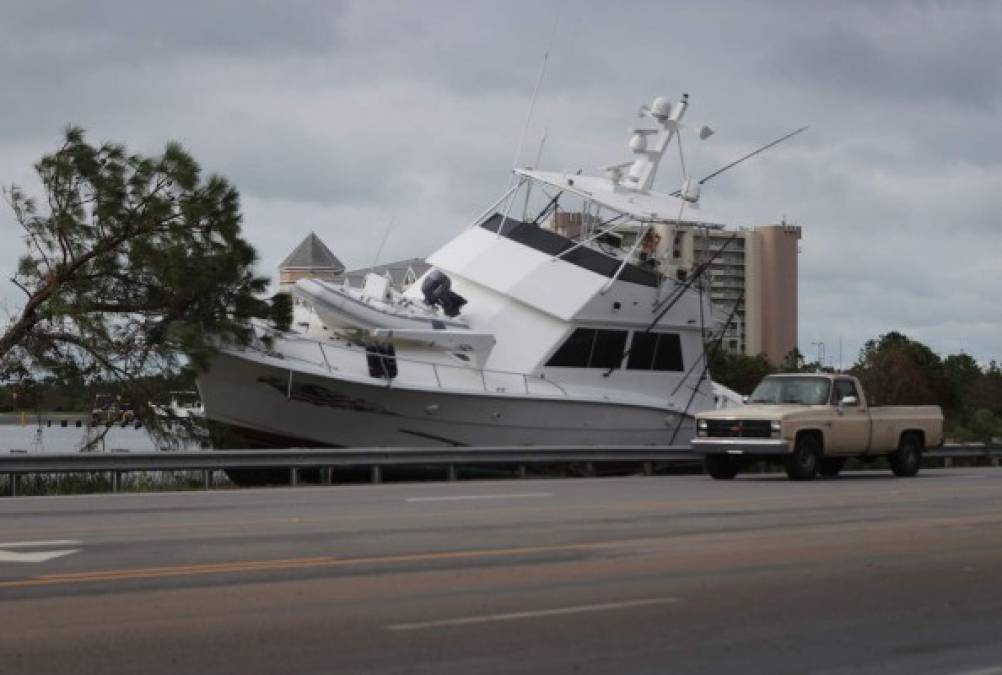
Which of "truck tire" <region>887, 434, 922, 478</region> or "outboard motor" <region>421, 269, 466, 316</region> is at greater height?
"outboard motor" <region>421, 269, 466, 316</region>

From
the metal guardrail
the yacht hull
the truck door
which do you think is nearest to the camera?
the metal guardrail

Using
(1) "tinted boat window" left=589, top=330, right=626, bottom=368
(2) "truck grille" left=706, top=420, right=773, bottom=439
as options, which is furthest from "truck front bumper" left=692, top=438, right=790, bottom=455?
(1) "tinted boat window" left=589, top=330, right=626, bottom=368

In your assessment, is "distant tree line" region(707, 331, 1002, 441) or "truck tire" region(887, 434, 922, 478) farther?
"distant tree line" region(707, 331, 1002, 441)

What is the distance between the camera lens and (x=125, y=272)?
80.5 feet

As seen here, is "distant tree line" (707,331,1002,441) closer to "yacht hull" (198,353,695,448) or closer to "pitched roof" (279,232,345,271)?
"pitched roof" (279,232,345,271)

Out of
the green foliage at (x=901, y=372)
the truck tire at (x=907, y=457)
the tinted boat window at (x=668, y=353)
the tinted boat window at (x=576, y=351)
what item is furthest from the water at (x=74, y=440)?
the green foliage at (x=901, y=372)

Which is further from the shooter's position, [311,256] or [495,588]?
[311,256]

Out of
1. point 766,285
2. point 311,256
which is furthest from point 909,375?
point 766,285

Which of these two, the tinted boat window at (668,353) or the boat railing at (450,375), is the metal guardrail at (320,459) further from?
the tinted boat window at (668,353)

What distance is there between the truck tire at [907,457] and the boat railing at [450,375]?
5.97 meters

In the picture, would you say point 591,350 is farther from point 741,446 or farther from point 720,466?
point 741,446

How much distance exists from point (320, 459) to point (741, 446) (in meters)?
6.42

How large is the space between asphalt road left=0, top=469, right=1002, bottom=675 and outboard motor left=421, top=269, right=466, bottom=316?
11.4 metres

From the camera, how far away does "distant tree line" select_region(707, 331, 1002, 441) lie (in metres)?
86.4
